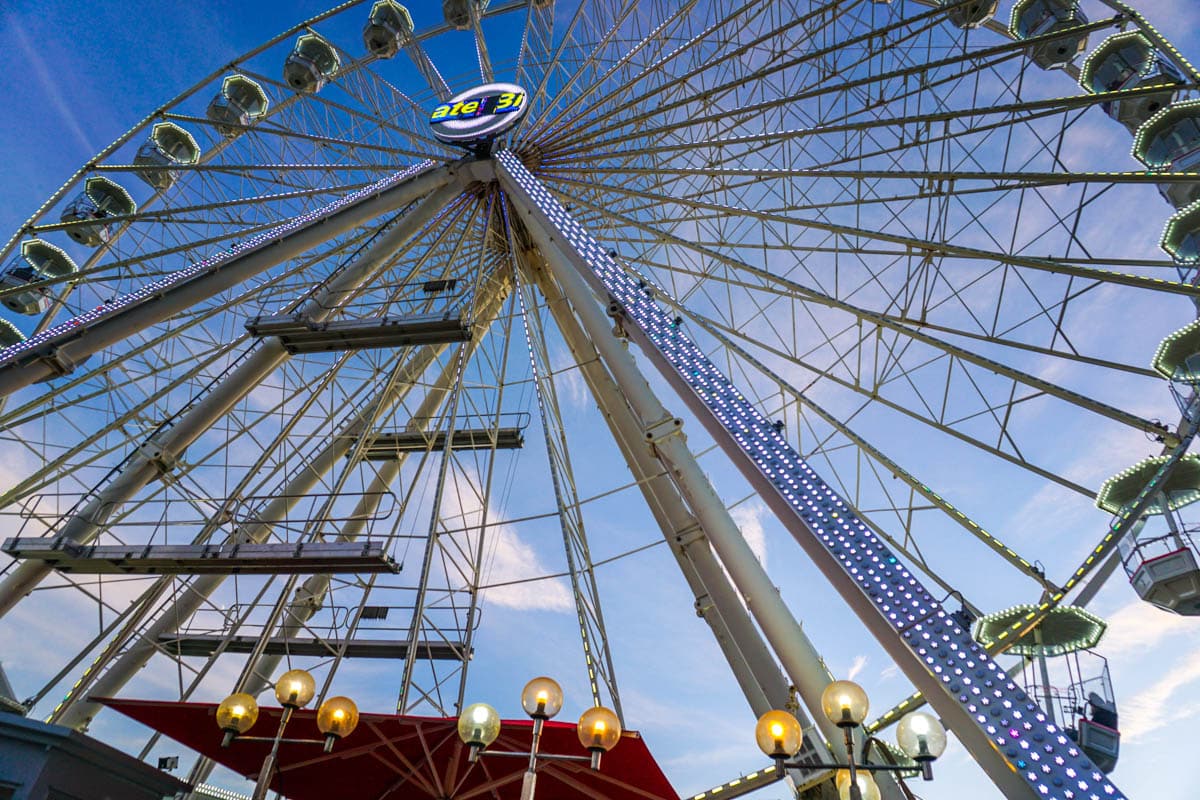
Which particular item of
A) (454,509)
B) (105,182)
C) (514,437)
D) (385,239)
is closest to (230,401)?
(385,239)

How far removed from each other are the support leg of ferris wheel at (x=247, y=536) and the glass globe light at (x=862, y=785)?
8.27 metres

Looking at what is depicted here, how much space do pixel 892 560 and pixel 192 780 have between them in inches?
412

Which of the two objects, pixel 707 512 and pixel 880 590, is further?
pixel 707 512

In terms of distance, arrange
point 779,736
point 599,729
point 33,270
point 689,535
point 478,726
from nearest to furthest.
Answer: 1. point 779,736
2. point 599,729
3. point 478,726
4. point 689,535
5. point 33,270

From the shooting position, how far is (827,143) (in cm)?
1830

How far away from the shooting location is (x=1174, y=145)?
14336 mm

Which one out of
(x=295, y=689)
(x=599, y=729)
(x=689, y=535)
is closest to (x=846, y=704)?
(x=599, y=729)

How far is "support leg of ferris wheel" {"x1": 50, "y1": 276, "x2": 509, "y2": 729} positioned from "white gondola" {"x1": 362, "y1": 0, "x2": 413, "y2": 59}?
26.8 ft

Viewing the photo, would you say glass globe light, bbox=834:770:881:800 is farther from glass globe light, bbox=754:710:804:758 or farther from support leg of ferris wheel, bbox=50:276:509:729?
support leg of ferris wheel, bbox=50:276:509:729

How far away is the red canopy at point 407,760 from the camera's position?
26.9ft

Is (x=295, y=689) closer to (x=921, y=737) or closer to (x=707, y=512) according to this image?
(x=707, y=512)

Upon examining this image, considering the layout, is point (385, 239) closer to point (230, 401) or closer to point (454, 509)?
point (230, 401)

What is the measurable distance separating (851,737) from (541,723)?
2286 mm

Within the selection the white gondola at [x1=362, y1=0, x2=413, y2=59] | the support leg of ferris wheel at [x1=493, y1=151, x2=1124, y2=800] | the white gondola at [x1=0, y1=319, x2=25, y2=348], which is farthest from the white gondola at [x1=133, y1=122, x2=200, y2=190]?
the support leg of ferris wheel at [x1=493, y1=151, x2=1124, y2=800]
